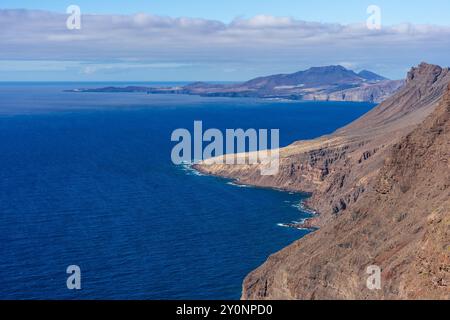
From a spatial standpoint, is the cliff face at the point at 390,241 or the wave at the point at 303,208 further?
the wave at the point at 303,208

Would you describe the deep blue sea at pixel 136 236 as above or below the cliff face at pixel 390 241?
below

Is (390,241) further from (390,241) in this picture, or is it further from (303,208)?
(303,208)

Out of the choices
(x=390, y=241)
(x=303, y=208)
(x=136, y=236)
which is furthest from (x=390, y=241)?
(x=303, y=208)

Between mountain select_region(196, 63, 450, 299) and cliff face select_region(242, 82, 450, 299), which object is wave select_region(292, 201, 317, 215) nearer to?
cliff face select_region(242, 82, 450, 299)

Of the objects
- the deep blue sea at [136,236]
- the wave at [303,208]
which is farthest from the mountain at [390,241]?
the wave at [303,208]

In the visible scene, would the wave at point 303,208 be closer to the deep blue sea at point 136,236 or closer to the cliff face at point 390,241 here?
the deep blue sea at point 136,236

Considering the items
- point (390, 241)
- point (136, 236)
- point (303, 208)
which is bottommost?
point (303, 208)

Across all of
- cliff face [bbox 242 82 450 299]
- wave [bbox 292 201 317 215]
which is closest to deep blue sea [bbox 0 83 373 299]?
wave [bbox 292 201 317 215]

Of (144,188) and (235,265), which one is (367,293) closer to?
(235,265)

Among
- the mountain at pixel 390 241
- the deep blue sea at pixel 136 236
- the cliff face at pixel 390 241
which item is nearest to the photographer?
the cliff face at pixel 390 241

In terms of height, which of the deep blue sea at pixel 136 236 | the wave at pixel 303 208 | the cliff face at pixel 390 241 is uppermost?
the cliff face at pixel 390 241
